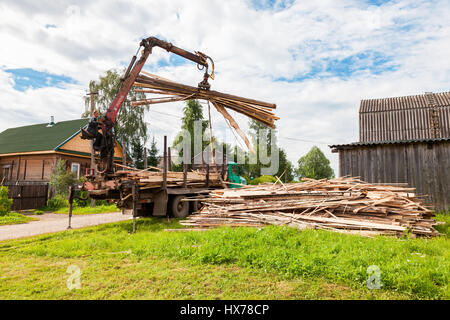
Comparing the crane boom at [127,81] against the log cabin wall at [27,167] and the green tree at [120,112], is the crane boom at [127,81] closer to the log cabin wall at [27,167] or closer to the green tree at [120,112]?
the log cabin wall at [27,167]

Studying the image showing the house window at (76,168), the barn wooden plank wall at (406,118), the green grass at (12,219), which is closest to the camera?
the green grass at (12,219)

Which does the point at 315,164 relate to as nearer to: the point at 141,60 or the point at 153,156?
the point at 153,156

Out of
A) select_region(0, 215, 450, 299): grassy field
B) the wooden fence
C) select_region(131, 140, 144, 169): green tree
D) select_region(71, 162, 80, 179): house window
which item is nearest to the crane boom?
select_region(0, 215, 450, 299): grassy field

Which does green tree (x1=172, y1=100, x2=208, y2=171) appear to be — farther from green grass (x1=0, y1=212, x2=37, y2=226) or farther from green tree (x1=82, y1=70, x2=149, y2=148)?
green grass (x1=0, y1=212, x2=37, y2=226)

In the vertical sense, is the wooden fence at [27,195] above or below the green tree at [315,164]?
below

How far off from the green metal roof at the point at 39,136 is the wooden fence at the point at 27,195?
5197mm

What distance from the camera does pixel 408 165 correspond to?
39.4ft

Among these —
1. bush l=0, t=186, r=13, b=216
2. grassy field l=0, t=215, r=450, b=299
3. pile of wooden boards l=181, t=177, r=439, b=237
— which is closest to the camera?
grassy field l=0, t=215, r=450, b=299

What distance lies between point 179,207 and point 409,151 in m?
9.71

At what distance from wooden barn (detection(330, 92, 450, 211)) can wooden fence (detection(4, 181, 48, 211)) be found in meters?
A: 16.2

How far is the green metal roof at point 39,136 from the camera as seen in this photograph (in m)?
22.3

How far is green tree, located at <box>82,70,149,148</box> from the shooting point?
93.9 ft

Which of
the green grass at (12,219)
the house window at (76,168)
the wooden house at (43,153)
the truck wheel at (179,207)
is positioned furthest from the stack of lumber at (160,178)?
the house window at (76,168)
